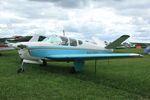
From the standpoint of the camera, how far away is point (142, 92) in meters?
5.82

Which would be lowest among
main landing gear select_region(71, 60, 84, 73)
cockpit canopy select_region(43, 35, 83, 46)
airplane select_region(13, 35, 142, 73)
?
main landing gear select_region(71, 60, 84, 73)

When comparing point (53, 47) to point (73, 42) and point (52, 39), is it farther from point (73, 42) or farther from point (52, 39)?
point (73, 42)

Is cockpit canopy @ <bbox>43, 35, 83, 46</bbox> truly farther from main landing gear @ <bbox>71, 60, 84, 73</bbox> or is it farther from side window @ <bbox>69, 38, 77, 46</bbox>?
main landing gear @ <bbox>71, 60, 84, 73</bbox>

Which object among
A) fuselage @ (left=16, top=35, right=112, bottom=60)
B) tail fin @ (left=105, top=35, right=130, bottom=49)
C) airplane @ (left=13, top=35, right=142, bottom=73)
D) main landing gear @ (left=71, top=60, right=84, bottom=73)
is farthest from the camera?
tail fin @ (left=105, top=35, right=130, bottom=49)

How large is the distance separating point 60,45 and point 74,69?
138 cm

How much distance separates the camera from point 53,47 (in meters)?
9.52

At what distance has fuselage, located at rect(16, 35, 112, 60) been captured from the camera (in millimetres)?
9039

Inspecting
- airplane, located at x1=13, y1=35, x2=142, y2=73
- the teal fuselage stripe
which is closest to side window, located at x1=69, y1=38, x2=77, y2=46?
airplane, located at x1=13, y1=35, x2=142, y2=73

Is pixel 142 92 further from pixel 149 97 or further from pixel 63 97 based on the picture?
pixel 63 97

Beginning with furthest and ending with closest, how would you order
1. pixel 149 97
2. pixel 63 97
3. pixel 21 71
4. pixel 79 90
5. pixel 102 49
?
pixel 102 49
pixel 21 71
pixel 79 90
pixel 149 97
pixel 63 97

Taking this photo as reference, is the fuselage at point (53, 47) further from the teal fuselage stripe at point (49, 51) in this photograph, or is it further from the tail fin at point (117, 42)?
the tail fin at point (117, 42)

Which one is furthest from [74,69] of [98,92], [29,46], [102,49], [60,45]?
[98,92]

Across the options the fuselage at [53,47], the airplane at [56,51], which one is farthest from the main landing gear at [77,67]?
the fuselage at [53,47]

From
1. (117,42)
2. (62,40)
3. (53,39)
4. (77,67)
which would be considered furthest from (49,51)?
(117,42)
